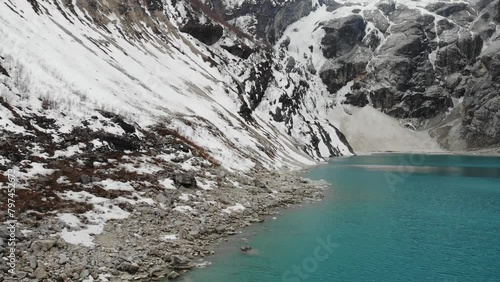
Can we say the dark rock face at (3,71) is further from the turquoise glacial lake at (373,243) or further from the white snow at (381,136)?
the white snow at (381,136)

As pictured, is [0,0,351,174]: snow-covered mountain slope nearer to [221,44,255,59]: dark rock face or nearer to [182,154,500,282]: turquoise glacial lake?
[221,44,255,59]: dark rock face

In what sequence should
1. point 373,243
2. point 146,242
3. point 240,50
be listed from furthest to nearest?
point 240,50, point 373,243, point 146,242

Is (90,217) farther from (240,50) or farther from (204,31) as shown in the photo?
(240,50)

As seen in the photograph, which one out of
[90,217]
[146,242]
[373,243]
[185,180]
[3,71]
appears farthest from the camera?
→ [185,180]

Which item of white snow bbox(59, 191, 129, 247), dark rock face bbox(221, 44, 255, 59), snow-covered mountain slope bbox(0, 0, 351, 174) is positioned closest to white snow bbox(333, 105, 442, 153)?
snow-covered mountain slope bbox(0, 0, 351, 174)

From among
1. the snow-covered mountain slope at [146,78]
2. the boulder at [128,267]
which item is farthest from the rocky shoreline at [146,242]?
the snow-covered mountain slope at [146,78]

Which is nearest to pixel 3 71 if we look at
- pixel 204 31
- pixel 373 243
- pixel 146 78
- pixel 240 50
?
pixel 373 243
